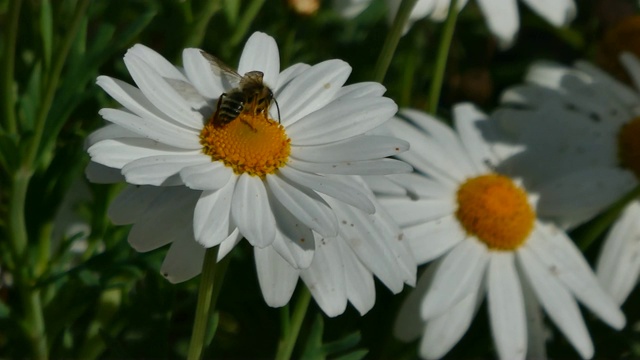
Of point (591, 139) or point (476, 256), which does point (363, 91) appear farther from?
point (591, 139)

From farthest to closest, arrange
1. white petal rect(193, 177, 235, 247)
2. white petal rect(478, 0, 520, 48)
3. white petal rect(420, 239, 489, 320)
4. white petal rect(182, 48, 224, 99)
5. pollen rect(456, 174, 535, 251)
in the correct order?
white petal rect(478, 0, 520, 48) → pollen rect(456, 174, 535, 251) → white petal rect(420, 239, 489, 320) → white petal rect(182, 48, 224, 99) → white petal rect(193, 177, 235, 247)

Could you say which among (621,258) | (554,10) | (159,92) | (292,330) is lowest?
(621,258)

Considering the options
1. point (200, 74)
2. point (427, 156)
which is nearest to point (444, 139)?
point (427, 156)

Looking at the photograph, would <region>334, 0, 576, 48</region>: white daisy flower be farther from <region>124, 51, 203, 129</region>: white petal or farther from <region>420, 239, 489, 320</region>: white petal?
<region>124, 51, 203, 129</region>: white petal

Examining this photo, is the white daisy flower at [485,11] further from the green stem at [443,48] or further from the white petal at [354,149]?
the white petal at [354,149]

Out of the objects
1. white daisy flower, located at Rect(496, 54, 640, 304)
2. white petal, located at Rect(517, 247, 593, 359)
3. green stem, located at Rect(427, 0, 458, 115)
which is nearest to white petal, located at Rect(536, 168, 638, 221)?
white daisy flower, located at Rect(496, 54, 640, 304)

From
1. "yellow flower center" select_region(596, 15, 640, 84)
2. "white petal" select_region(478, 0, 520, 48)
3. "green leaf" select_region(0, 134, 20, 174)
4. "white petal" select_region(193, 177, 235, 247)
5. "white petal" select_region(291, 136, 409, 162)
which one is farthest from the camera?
"yellow flower center" select_region(596, 15, 640, 84)
